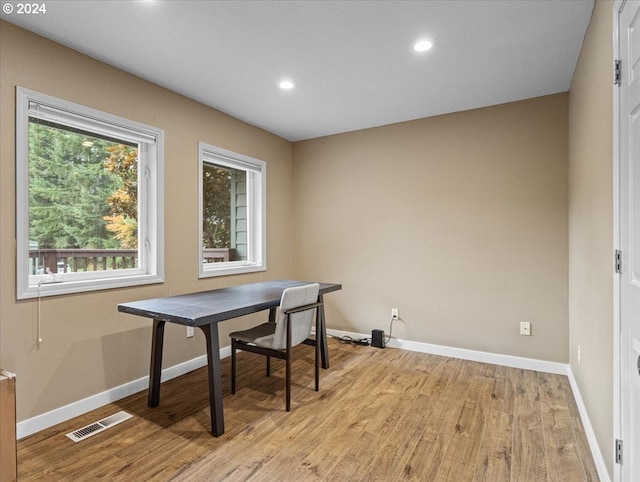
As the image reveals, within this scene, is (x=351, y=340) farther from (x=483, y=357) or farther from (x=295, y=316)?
(x=295, y=316)

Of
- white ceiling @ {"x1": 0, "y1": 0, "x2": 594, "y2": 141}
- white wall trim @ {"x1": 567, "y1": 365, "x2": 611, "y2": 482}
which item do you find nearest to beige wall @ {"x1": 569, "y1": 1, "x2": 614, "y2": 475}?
white wall trim @ {"x1": 567, "y1": 365, "x2": 611, "y2": 482}

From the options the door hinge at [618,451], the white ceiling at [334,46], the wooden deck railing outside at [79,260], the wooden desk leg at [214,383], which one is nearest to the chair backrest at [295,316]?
the wooden desk leg at [214,383]

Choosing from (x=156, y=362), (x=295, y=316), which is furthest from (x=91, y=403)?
(x=295, y=316)

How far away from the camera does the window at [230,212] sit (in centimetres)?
348

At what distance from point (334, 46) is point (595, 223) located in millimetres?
1917

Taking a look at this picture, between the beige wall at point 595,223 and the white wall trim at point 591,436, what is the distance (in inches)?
2.1

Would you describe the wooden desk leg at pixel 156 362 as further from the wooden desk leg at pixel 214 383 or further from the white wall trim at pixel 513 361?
the white wall trim at pixel 513 361

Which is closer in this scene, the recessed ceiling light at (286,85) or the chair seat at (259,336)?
the chair seat at (259,336)

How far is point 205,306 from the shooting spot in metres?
2.28

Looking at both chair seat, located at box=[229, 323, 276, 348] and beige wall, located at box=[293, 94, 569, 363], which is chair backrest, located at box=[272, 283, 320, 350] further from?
beige wall, located at box=[293, 94, 569, 363]

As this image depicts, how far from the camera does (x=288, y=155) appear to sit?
4.58 m

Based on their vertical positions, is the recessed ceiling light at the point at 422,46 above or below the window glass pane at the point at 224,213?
above

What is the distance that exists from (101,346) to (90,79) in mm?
1903

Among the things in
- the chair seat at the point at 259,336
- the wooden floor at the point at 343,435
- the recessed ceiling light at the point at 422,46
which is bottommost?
the wooden floor at the point at 343,435
